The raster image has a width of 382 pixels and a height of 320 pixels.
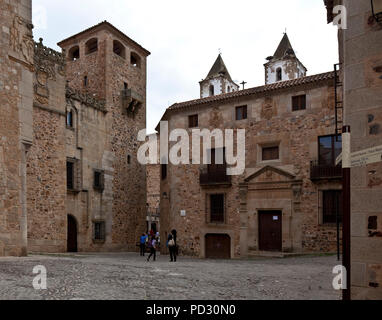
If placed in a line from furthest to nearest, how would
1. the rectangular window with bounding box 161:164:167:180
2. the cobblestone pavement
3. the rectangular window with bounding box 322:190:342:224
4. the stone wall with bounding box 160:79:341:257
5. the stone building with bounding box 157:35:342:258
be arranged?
1. the rectangular window with bounding box 161:164:167:180
2. the stone wall with bounding box 160:79:341:257
3. the stone building with bounding box 157:35:342:258
4. the rectangular window with bounding box 322:190:342:224
5. the cobblestone pavement

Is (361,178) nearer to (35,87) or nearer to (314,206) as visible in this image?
(314,206)

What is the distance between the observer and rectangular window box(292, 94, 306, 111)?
18.1 m

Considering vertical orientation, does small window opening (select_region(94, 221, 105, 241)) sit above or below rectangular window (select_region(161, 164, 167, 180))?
below

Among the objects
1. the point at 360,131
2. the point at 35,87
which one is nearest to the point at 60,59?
the point at 35,87

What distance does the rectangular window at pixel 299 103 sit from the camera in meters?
18.1

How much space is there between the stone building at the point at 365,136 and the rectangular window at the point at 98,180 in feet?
58.8

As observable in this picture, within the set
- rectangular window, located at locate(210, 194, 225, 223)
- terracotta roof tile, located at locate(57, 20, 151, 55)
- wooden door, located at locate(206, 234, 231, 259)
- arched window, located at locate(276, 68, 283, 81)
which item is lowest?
wooden door, located at locate(206, 234, 231, 259)

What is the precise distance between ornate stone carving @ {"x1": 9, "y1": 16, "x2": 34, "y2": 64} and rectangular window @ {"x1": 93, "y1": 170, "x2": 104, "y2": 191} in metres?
9.75

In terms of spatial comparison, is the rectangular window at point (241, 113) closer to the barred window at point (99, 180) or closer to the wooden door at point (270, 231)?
the wooden door at point (270, 231)

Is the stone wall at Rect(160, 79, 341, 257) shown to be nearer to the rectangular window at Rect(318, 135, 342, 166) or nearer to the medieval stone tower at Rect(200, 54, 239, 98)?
the rectangular window at Rect(318, 135, 342, 166)

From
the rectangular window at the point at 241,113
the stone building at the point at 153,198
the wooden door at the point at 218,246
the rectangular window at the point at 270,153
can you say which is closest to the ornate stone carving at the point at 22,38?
the rectangular window at the point at 241,113

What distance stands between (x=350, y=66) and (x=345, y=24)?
0.64 meters

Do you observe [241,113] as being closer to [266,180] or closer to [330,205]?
[266,180]

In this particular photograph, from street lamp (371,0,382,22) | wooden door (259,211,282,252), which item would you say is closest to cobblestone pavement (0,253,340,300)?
street lamp (371,0,382,22)
